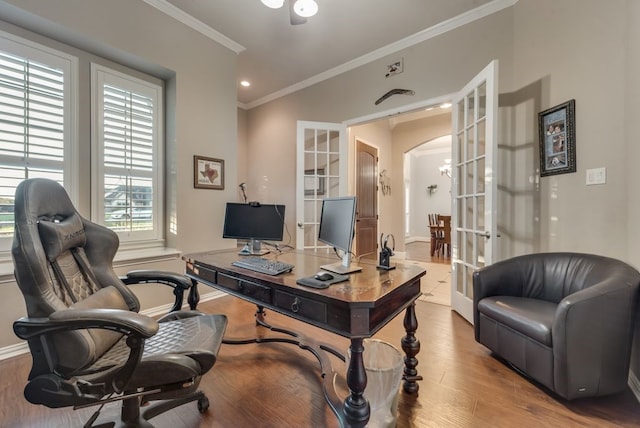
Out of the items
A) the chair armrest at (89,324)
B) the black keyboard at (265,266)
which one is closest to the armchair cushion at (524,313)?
the black keyboard at (265,266)

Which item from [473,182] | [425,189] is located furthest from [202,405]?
[425,189]

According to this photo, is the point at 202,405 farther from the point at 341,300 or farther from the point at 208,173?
the point at 208,173

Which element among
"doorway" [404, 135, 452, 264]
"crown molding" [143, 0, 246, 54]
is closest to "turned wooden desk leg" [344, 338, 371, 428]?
"crown molding" [143, 0, 246, 54]

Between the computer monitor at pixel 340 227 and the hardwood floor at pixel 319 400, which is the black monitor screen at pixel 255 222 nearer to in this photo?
the computer monitor at pixel 340 227

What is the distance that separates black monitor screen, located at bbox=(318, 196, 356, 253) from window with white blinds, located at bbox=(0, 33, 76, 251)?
7.92 feet

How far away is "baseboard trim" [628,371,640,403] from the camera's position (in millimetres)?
1592

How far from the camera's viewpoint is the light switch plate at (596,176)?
6.31 feet

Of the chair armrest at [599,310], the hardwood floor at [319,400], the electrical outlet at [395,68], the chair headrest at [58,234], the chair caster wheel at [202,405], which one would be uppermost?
the electrical outlet at [395,68]

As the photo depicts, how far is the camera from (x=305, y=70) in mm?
3908

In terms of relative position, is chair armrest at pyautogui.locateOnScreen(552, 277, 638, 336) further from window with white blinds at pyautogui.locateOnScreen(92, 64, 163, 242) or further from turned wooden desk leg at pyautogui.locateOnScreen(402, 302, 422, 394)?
window with white blinds at pyautogui.locateOnScreen(92, 64, 163, 242)

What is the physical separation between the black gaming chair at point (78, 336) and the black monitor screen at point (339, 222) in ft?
2.47

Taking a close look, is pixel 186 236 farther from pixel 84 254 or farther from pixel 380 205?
pixel 380 205

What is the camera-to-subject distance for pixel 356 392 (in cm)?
113

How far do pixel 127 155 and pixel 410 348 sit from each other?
310 centimetres
